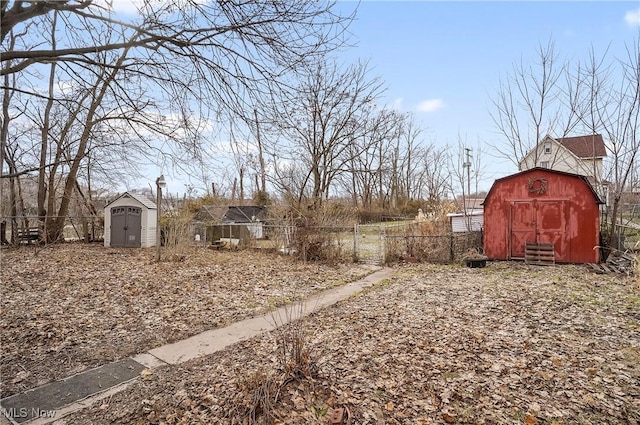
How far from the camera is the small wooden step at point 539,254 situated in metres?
10.4

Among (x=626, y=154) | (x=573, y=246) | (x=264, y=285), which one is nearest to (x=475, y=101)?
(x=626, y=154)

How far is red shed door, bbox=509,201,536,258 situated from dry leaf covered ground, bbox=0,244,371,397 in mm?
5079

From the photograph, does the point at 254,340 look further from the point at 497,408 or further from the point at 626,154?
the point at 626,154

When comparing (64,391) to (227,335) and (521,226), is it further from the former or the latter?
(521,226)

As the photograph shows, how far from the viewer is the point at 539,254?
415 inches

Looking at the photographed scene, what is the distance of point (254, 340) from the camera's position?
15.4 feet

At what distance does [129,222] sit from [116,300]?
10468mm

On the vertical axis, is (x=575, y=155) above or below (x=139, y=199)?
above

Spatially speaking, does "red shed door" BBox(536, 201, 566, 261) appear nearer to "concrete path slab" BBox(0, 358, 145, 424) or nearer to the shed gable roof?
"concrete path slab" BBox(0, 358, 145, 424)

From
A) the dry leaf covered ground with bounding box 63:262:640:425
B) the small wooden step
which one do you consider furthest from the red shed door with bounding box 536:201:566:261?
the dry leaf covered ground with bounding box 63:262:640:425

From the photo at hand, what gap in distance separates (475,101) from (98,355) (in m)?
14.1

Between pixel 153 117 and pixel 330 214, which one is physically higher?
pixel 153 117

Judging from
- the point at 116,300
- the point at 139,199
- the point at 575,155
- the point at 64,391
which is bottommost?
the point at 64,391

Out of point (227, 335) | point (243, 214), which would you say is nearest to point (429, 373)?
point (227, 335)
